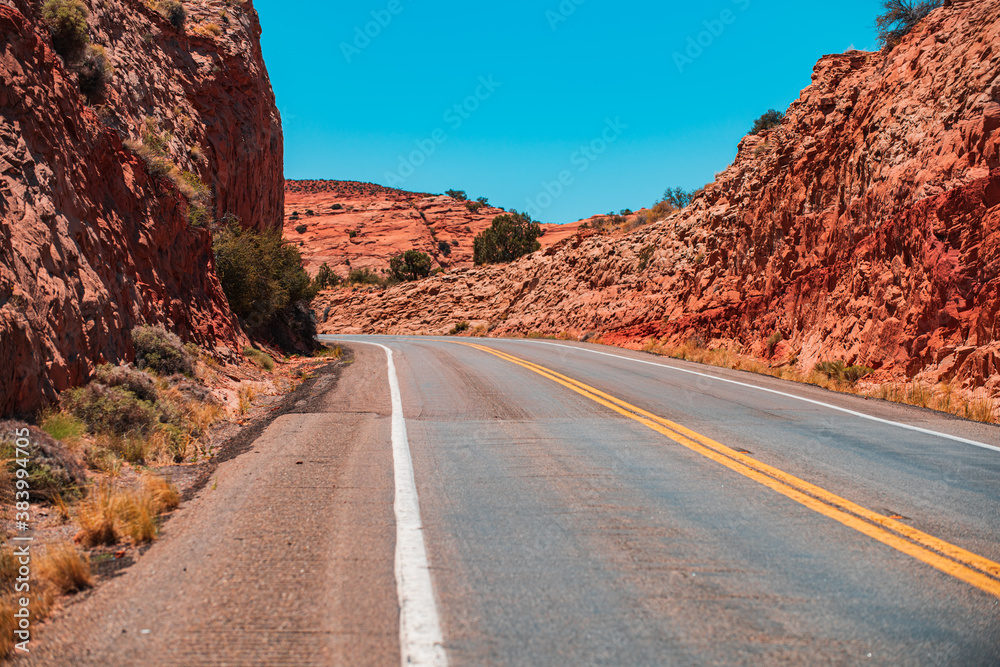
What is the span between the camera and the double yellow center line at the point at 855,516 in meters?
3.72

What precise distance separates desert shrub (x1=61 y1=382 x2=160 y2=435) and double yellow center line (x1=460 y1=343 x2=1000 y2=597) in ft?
19.7

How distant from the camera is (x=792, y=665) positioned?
2.77 metres

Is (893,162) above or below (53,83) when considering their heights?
above

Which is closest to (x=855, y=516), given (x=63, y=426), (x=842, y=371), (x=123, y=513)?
(x=123, y=513)

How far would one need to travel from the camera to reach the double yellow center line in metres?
3.72

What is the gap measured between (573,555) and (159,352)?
26.0 feet

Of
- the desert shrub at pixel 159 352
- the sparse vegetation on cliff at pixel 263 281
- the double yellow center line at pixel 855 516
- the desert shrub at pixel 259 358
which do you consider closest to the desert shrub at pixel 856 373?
the double yellow center line at pixel 855 516

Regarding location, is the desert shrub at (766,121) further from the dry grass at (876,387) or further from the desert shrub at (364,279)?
the desert shrub at (364,279)

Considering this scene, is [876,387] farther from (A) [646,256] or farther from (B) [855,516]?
(A) [646,256]

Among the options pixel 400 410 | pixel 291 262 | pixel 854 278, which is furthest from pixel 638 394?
pixel 291 262

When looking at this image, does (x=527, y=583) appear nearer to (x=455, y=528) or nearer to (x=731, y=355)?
(x=455, y=528)

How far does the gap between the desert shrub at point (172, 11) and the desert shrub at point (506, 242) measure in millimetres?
35381

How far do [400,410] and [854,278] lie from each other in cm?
1130

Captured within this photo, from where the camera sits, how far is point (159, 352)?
372 inches
